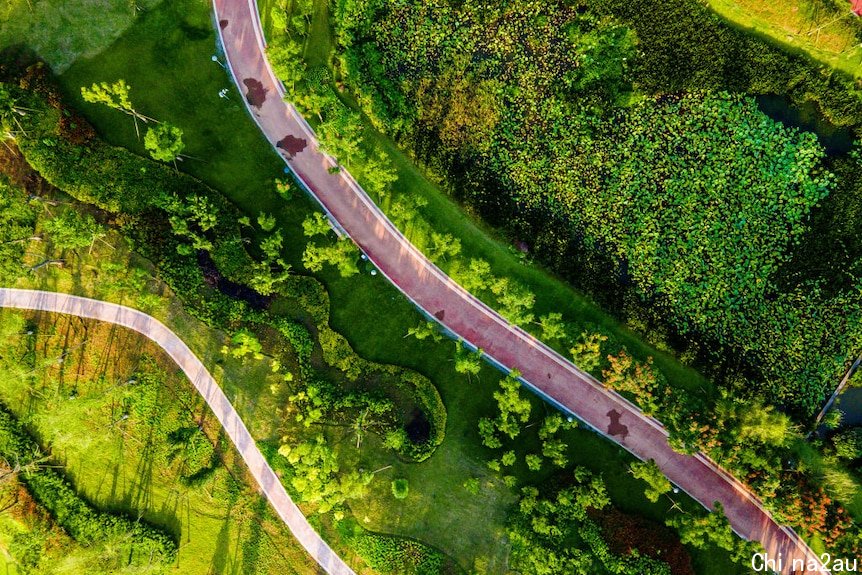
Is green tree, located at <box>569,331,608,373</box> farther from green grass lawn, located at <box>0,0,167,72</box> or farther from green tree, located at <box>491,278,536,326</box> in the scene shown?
green grass lawn, located at <box>0,0,167,72</box>

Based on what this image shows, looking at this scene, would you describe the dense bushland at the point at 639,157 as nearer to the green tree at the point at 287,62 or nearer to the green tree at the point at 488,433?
the green tree at the point at 287,62

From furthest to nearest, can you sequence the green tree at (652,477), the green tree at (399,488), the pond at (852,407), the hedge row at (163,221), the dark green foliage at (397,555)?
1. the pond at (852,407)
2. the dark green foliage at (397,555)
3. the hedge row at (163,221)
4. the green tree at (399,488)
5. the green tree at (652,477)

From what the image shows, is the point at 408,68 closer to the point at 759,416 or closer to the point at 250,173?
the point at 250,173

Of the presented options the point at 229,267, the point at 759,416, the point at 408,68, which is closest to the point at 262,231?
the point at 229,267

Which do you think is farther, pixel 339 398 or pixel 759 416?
pixel 339 398

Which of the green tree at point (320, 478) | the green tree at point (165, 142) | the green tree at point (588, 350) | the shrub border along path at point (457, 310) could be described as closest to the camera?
the green tree at point (320, 478)

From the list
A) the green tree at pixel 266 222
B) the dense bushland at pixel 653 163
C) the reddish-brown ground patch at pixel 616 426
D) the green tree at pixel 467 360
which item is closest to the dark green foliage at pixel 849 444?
the dense bushland at pixel 653 163
